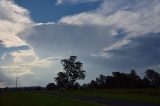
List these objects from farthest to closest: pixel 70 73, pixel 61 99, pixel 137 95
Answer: pixel 70 73 < pixel 137 95 < pixel 61 99

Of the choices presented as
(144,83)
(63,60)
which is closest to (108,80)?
(144,83)

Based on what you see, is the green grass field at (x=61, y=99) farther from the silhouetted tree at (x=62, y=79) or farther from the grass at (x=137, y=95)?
the silhouetted tree at (x=62, y=79)

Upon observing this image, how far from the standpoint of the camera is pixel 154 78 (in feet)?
614

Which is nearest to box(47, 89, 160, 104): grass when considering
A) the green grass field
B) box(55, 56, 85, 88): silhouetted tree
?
the green grass field

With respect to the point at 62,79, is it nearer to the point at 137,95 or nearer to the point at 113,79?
the point at 113,79

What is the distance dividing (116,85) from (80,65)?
2396cm

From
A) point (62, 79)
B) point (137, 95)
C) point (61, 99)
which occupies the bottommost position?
point (61, 99)

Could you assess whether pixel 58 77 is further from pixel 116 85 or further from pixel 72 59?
pixel 116 85

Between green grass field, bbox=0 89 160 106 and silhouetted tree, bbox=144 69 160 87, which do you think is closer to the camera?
green grass field, bbox=0 89 160 106

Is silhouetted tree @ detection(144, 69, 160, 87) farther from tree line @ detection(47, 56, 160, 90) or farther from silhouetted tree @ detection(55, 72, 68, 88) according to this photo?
silhouetted tree @ detection(55, 72, 68, 88)

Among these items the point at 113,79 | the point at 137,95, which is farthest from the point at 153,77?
the point at 137,95

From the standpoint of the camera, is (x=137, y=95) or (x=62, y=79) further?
(x=62, y=79)

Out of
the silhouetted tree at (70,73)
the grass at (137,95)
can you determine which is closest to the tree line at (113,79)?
the silhouetted tree at (70,73)

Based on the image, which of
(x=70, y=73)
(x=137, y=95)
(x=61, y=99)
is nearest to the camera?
(x=61, y=99)
